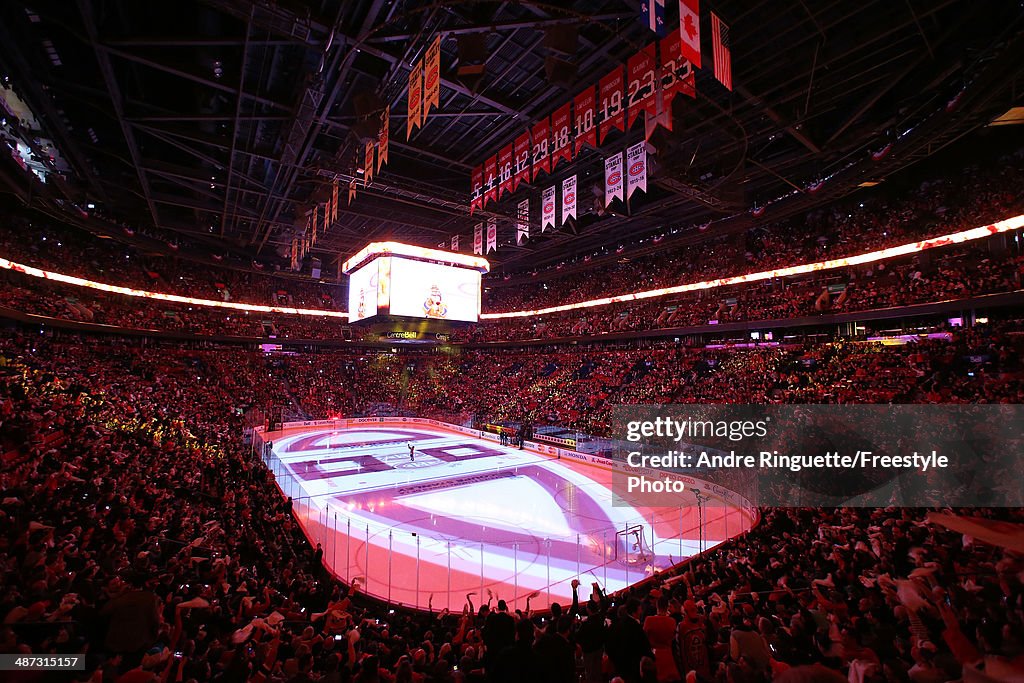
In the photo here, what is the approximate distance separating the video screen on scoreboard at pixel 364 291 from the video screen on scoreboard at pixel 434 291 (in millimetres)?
2011

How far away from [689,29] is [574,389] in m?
25.9

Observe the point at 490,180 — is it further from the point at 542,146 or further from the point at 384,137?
the point at 384,137

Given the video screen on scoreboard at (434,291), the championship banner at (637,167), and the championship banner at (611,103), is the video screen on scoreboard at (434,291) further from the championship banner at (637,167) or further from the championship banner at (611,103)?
the championship banner at (611,103)

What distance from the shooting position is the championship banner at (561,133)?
13.0 metres

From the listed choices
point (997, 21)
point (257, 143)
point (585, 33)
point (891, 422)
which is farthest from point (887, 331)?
point (257, 143)

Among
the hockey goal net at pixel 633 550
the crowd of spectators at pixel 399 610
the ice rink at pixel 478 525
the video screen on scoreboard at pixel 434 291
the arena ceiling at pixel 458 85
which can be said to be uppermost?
the arena ceiling at pixel 458 85

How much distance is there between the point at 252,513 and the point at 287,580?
467 centimetres

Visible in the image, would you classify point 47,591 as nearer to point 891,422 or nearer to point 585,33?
point 585,33

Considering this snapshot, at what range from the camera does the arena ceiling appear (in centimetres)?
1001

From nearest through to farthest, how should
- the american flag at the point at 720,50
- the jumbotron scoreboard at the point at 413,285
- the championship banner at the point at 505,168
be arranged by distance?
the american flag at the point at 720,50, the championship banner at the point at 505,168, the jumbotron scoreboard at the point at 413,285

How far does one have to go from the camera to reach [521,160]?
601 inches

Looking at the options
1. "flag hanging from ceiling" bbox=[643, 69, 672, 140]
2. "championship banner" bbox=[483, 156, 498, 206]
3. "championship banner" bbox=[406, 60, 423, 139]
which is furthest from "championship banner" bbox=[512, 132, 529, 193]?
"flag hanging from ceiling" bbox=[643, 69, 672, 140]

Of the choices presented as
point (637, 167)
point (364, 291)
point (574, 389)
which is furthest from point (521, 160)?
point (574, 389)

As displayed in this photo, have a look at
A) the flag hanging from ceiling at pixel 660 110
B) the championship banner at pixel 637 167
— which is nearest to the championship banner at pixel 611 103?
the flag hanging from ceiling at pixel 660 110
